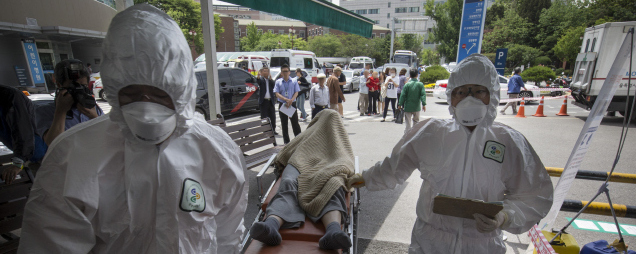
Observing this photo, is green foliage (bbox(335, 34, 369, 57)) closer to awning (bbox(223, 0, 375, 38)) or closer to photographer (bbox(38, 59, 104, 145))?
awning (bbox(223, 0, 375, 38))

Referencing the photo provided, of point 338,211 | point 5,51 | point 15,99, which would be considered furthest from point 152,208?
point 5,51

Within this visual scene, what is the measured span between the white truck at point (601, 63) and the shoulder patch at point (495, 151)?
10510mm

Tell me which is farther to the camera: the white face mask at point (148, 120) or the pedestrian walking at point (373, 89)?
the pedestrian walking at point (373, 89)

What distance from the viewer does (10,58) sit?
489 inches

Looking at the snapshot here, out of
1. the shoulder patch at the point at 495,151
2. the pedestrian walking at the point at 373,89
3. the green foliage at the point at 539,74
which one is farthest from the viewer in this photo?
the green foliage at the point at 539,74

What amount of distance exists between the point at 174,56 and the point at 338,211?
2.08 m

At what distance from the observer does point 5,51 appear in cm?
1218

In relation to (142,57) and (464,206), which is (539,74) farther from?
(142,57)

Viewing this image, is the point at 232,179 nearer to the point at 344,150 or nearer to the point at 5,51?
the point at 344,150

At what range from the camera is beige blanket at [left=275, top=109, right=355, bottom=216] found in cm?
297

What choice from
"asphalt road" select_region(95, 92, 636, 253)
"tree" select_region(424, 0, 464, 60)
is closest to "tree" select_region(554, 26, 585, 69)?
"tree" select_region(424, 0, 464, 60)

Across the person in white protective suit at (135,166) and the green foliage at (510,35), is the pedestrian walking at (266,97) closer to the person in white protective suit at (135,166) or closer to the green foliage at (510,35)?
the person in white protective suit at (135,166)

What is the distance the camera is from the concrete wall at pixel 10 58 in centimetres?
1214

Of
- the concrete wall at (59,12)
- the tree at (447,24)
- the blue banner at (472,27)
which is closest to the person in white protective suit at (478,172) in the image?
the blue banner at (472,27)
